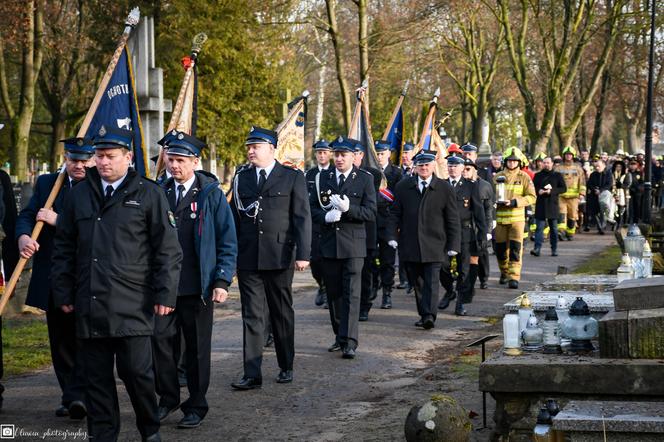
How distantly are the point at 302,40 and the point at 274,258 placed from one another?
45.5m

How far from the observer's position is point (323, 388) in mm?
9297

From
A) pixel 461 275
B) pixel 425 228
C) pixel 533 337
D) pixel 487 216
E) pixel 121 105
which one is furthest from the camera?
pixel 487 216

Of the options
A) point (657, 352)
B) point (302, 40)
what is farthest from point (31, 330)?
point (302, 40)

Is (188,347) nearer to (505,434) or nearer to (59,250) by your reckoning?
(59,250)

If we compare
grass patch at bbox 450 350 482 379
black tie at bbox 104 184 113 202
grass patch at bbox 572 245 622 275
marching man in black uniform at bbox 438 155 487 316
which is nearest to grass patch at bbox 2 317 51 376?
black tie at bbox 104 184 113 202

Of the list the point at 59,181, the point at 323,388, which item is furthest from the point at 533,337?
the point at 59,181

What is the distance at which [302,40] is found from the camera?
54.1 meters

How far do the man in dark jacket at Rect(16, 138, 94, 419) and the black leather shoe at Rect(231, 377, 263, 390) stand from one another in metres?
1.38

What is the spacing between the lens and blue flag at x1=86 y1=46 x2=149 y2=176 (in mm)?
9219

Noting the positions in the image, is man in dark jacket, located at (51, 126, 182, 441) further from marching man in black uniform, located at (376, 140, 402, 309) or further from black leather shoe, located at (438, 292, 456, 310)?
black leather shoe, located at (438, 292, 456, 310)

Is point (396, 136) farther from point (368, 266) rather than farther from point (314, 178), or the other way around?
point (314, 178)

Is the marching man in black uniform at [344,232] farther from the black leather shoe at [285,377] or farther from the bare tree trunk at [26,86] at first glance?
the bare tree trunk at [26,86]

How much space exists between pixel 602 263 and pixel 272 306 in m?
11.1

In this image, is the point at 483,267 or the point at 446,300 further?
the point at 483,267
